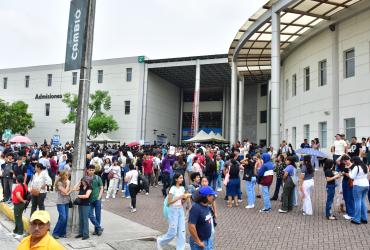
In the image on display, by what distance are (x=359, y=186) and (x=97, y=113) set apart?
39529 mm

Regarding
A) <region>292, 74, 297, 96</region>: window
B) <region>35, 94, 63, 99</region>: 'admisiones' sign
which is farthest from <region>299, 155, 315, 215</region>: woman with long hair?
<region>35, 94, 63, 99</region>: 'admisiones' sign

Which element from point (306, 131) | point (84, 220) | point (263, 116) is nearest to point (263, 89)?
point (263, 116)

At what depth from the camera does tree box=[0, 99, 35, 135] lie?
47.1 metres

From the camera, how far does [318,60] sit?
25562 millimetres

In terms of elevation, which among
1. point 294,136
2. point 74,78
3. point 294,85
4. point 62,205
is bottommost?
point 62,205

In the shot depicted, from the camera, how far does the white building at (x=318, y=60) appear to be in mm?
21625

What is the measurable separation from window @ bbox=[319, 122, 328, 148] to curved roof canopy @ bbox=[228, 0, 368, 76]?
6.29 meters

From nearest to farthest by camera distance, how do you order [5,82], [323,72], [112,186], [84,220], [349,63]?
[84,220], [112,186], [349,63], [323,72], [5,82]

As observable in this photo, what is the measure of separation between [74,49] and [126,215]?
17.0 ft

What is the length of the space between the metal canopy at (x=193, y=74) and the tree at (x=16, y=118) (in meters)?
16.8

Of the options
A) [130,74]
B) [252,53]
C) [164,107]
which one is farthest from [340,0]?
[164,107]

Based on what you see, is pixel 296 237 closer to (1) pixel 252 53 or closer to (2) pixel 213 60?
(1) pixel 252 53

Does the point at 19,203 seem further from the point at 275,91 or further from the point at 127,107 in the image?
the point at 127,107

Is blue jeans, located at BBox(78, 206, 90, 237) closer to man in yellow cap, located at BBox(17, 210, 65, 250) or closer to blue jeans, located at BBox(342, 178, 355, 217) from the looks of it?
man in yellow cap, located at BBox(17, 210, 65, 250)
